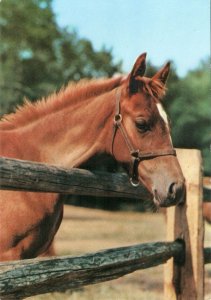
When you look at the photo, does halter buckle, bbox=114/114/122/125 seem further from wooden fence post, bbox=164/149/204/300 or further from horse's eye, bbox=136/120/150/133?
wooden fence post, bbox=164/149/204/300

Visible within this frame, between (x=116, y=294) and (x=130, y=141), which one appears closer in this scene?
(x=130, y=141)

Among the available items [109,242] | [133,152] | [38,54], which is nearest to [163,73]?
[133,152]

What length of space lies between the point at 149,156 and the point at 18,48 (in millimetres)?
23627

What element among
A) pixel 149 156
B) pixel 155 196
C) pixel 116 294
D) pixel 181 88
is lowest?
pixel 116 294

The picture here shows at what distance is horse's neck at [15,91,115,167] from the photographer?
331 centimetres

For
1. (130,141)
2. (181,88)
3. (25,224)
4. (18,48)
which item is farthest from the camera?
(18,48)

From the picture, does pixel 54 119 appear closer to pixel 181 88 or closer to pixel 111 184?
pixel 111 184

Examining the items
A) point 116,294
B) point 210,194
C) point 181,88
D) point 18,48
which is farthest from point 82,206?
point 210,194

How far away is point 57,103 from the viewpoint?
3545 mm

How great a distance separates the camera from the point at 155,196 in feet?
9.91

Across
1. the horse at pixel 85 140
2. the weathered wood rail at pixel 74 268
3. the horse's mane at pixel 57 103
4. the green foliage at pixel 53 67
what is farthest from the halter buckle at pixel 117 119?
the green foliage at pixel 53 67

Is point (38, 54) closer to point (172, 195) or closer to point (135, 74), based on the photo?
point (135, 74)

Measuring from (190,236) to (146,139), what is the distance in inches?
37.6

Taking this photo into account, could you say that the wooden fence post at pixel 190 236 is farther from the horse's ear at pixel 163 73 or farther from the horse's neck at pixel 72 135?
the horse's neck at pixel 72 135
